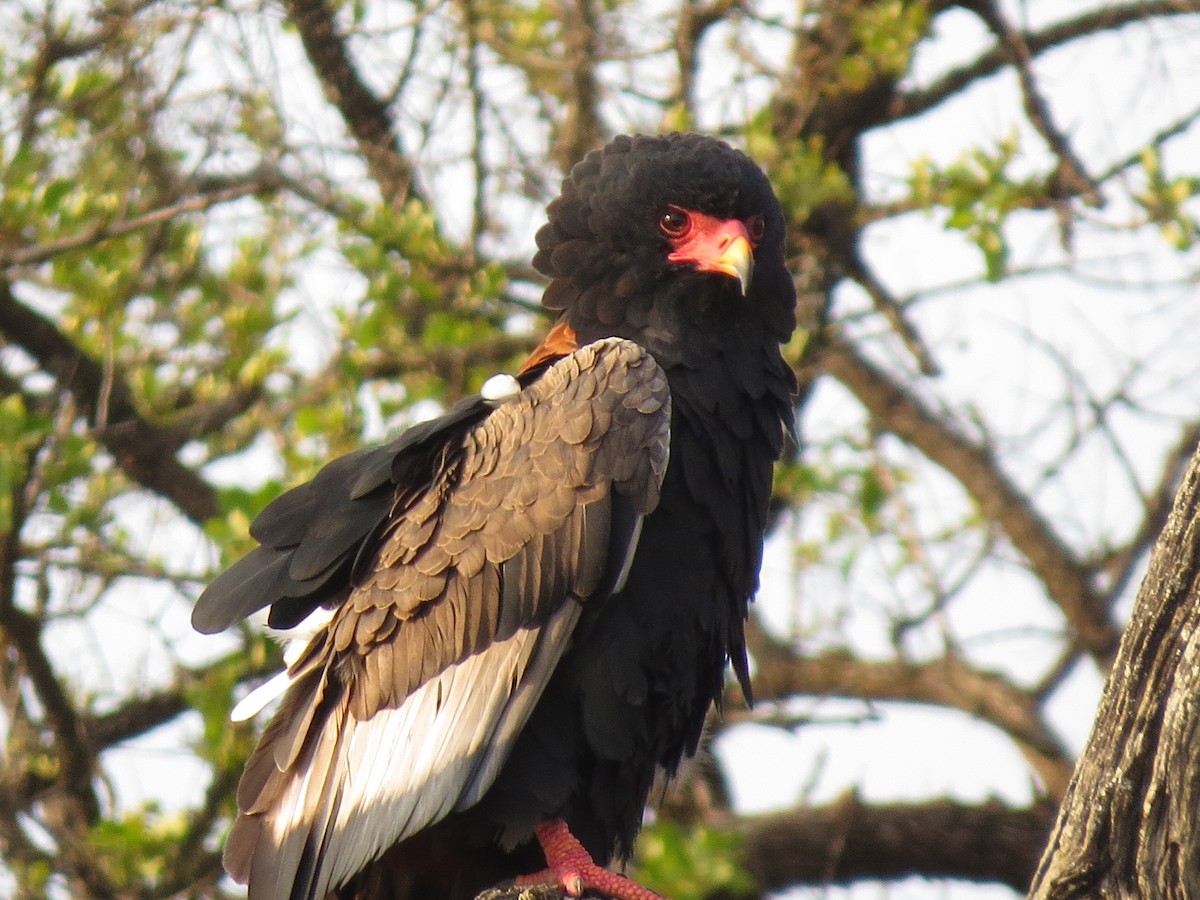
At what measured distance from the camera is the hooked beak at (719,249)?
4828mm

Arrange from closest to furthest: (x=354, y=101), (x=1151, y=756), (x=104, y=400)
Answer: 1. (x=1151, y=756)
2. (x=104, y=400)
3. (x=354, y=101)

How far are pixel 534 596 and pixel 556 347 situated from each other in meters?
0.99

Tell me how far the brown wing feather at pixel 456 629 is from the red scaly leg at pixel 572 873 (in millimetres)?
263

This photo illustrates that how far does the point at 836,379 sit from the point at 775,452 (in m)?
5.49

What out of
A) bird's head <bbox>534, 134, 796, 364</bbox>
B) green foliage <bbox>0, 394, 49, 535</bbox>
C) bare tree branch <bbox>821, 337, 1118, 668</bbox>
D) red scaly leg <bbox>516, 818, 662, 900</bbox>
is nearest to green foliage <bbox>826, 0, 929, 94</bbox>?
bare tree branch <bbox>821, 337, 1118, 668</bbox>

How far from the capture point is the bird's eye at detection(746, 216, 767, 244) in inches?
201

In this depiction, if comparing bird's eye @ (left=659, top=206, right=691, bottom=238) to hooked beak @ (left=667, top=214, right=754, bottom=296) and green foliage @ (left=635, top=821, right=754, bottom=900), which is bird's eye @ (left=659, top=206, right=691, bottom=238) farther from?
green foliage @ (left=635, top=821, right=754, bottom=900)

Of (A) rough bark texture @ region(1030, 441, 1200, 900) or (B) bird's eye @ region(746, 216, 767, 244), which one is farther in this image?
(B) bird's eye @ region(746, 216, 767, 244)

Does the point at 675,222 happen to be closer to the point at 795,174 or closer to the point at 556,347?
the point at 556,347

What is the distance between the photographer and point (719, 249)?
16.2 feet

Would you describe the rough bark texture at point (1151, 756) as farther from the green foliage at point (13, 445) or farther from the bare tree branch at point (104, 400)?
the bare tree branch at point (104, 400)

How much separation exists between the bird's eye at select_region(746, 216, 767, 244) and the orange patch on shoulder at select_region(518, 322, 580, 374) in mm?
666

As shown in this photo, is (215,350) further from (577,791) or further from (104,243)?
(577,791)

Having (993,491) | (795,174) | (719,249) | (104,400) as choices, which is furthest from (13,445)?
(993,491)
